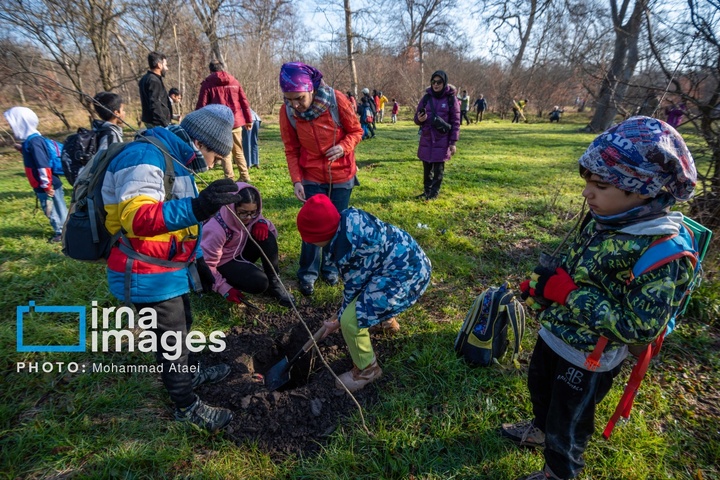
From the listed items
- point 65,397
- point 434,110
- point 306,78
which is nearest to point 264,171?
point 434,110

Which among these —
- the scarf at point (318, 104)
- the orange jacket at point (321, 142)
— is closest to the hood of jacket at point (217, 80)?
the orange jacket at point (321, 142)

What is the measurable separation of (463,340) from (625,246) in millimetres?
1458

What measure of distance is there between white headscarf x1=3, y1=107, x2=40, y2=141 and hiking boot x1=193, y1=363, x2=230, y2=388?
395 cm

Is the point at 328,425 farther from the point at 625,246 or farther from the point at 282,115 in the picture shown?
the point at 282,115

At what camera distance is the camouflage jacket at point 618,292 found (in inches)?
49.6

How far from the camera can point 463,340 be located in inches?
102

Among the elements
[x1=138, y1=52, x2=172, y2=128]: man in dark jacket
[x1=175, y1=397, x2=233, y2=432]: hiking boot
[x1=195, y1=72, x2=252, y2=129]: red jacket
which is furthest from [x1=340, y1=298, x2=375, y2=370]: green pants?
[x1=195, y1=72, x2=252, y2=129]: red jacket

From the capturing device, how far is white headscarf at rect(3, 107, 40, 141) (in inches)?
162

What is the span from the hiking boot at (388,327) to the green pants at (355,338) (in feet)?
1.68

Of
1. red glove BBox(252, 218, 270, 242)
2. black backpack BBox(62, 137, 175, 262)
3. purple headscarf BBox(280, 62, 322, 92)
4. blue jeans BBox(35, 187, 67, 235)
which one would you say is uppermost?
purple headscarf BBox(280, 62, 322, 92)

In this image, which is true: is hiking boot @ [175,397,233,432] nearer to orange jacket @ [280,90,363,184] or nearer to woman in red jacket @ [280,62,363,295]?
woman in red jacket @ [280,62,363,295]

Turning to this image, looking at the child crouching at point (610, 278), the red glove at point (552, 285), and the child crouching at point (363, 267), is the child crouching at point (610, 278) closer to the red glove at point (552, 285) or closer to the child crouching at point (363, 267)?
the red glove at point (552, 285)

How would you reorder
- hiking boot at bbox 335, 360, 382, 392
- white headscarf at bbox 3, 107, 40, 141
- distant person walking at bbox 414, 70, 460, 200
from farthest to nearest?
distant person walking at bbox 414, 70, 460, 200
white headscarf at bbox 3, 107, 40, 141
hiking boot at bbox 335, 360, 382, 392

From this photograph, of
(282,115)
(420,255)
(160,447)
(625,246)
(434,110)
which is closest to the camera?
(625,246)
